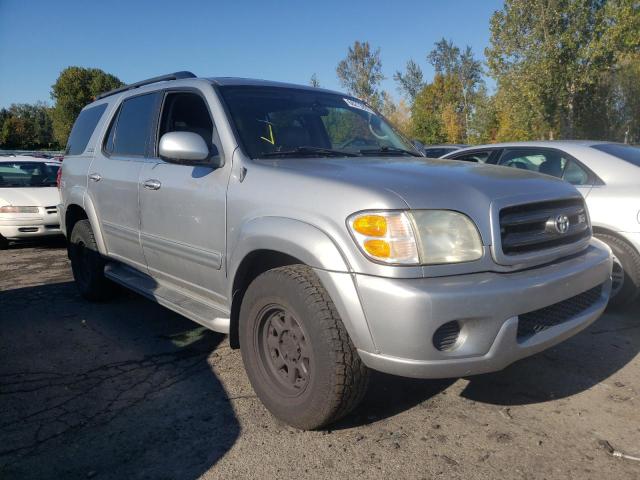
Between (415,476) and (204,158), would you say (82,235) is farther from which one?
(415,476)

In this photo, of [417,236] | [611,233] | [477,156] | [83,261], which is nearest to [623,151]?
[611,233]

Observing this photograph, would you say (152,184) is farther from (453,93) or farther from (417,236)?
(453,93)

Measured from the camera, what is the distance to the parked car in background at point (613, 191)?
4.32 m

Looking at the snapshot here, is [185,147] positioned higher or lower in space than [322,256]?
higher

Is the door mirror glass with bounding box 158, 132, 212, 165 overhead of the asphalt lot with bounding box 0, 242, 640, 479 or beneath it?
overhead

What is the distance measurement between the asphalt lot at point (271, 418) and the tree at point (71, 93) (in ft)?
161

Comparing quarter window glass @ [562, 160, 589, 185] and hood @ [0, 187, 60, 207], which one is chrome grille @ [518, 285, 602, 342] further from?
hood @ [0, 187, 60, 207]

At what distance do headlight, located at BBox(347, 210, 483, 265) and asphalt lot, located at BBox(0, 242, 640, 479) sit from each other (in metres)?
0.97

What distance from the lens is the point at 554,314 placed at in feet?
8.46

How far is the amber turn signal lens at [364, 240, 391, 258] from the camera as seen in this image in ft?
7.36

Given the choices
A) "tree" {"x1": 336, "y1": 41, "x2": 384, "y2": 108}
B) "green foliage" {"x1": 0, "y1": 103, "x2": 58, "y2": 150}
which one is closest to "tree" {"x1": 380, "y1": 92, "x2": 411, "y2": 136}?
"tree" {"x1": 336, "y1": 41, "x2": 384, "y2": 108}

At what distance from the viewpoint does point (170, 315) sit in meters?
4.72

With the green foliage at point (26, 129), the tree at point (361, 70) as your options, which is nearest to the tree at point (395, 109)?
the tree at point (361, 70)

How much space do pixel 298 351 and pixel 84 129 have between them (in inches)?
149
